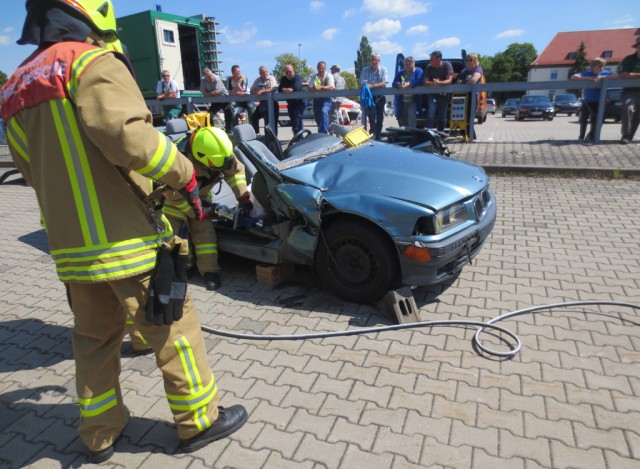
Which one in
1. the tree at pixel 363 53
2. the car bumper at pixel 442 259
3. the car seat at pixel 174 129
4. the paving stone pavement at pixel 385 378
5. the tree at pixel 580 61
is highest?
the tree at pixel 363 53

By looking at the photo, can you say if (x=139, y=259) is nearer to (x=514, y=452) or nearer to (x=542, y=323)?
(x=514, y=452)

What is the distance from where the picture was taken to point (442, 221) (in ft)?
11.5

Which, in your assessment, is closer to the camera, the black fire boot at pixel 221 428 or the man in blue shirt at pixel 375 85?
the black fire boot at pixel 221 428

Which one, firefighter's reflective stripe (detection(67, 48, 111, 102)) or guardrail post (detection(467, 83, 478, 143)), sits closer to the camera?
firefighter's reflective stripe (detection(67, 48, 111, 102))

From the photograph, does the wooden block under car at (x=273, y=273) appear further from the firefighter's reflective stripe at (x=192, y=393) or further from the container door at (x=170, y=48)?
the container door at (x=170, y=48)

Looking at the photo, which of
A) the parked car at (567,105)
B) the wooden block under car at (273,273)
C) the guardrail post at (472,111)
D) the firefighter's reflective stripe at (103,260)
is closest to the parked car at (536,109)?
the parked car at (567,105)

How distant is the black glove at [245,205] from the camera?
13.8ft

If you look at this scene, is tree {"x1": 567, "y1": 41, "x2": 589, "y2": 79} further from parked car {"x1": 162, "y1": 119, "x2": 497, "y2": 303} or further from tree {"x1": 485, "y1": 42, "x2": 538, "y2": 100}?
parked car {"x1": 162, "y1": 119, "x2": 497, "y2": 303}

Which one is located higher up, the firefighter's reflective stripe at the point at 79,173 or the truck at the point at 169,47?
the truck at the point at 169,47

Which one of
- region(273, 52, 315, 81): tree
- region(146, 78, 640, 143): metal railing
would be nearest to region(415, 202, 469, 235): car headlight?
region(146, 78, 640, 143): metal railing

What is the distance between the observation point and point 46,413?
9.15 feet

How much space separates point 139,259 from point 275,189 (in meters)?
2.00

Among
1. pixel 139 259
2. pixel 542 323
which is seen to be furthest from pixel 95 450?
pixel 542 323

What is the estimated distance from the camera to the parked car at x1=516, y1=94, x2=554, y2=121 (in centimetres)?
2612
